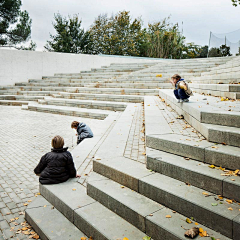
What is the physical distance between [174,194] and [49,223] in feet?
5.64

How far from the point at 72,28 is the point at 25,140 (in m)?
31.0

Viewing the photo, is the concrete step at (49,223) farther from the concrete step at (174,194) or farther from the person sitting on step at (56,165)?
the concrete step at (174,194)

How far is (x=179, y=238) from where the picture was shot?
7.21ft

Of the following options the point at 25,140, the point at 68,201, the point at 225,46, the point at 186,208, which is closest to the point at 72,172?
the point at 68,201

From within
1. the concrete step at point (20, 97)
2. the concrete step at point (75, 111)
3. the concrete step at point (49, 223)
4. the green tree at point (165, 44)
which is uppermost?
the green tree at point (165, 44)

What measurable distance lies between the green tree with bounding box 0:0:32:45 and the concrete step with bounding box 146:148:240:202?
102 feet

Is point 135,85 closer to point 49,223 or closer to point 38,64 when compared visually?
point 38,64

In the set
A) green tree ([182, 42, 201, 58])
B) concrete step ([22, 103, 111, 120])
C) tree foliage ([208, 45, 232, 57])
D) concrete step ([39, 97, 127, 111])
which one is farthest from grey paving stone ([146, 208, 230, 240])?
green tree ([182, 42, 201, 58])

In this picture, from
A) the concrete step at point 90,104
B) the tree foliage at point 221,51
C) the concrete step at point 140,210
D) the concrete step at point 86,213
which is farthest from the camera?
the tree foliage at point 221,51

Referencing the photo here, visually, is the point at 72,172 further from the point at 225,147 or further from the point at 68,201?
the point at 225,147

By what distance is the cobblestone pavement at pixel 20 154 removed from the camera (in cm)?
348

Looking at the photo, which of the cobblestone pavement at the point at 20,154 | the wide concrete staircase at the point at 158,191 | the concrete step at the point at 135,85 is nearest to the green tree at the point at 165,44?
the concrete step at the point at 135,85

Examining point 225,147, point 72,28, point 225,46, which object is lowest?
point 225,147

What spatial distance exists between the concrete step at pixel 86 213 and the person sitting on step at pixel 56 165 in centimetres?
11
